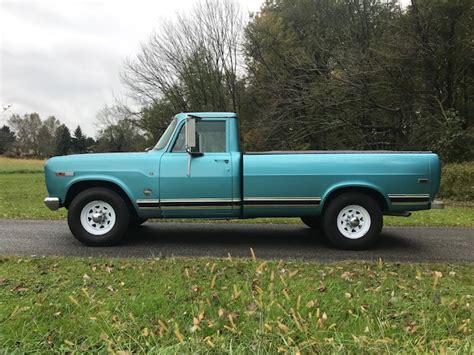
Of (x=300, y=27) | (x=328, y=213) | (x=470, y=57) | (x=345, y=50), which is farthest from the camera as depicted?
(x=300, y=27)

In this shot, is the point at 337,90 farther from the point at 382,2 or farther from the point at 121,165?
the point at 121,165

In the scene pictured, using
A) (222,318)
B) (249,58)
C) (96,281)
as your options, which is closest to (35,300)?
(96,281)

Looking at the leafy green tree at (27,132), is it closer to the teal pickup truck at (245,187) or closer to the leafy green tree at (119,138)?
the leafy green tree at (119,138)

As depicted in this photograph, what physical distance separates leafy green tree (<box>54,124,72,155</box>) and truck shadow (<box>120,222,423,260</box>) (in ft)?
245

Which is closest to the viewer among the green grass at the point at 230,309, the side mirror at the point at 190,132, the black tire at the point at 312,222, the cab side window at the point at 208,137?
the green grass at the point at 230,309

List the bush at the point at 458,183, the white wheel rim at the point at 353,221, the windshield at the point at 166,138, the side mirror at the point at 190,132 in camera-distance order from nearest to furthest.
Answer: the side mirror at the point at 190,132 → the white wheel rim at the point at 353,221 → the windshield at the point at 166,138 → the bush at the point at 458,183

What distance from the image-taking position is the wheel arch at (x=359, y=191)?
6.39 metres

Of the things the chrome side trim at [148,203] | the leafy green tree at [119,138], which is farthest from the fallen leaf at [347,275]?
the leafy green tree at [119,138]

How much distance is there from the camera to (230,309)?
3.81 meters

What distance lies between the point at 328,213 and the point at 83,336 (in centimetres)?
403

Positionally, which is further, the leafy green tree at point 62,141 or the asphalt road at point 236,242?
the leafy green tree at point 62,141

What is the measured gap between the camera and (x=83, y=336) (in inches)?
133

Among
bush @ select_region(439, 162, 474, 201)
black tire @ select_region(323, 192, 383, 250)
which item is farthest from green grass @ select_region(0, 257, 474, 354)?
bush @ select_region(439, 162, 474, 201)

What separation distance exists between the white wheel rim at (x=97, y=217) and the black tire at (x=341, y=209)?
3151mm
